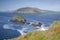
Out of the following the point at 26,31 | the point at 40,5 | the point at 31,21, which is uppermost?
the point at 40,5

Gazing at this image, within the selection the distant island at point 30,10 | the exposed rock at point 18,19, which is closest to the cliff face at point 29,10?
the distant island at point 30,10

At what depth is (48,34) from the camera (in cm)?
298

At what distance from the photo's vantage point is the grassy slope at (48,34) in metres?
2.94

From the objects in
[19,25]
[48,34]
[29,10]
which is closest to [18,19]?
[19,25]

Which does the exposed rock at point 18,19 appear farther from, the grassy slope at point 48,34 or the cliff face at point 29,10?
the grassy slope at point 48,34

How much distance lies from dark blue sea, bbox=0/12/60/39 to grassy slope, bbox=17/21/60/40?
0.12m

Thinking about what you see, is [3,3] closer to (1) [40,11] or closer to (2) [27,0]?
(2) [27,0]

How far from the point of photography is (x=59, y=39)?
9.56 ft

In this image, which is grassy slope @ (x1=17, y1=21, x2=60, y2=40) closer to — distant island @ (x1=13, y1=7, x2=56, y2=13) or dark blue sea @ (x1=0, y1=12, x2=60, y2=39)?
dark blue sea @ (x1=0, y1=12, x2=60, y2=39)

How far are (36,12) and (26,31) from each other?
1.57 ft

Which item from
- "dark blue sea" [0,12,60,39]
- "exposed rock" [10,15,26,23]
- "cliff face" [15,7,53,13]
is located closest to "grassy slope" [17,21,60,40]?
"dark blue sea" [0,12,60,39]

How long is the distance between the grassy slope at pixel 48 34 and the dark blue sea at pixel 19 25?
0.12 meters

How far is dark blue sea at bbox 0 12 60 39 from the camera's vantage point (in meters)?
3.14

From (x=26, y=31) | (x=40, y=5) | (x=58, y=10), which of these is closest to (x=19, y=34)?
(x=26, y=31)
